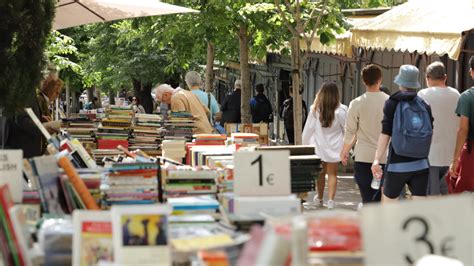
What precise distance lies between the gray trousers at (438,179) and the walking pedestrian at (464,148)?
0.62ft

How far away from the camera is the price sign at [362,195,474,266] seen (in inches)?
139

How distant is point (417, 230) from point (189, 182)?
113 inches

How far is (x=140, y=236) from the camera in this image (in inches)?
160

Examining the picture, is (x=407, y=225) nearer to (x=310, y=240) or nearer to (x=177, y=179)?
(x=310, y=240)

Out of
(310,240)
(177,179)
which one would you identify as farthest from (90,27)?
(310,240)

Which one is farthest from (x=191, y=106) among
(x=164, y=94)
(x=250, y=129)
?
(x=250, y=129)

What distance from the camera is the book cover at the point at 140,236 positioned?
4039mm

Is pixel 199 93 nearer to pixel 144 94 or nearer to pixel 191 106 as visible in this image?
pixel 191 106

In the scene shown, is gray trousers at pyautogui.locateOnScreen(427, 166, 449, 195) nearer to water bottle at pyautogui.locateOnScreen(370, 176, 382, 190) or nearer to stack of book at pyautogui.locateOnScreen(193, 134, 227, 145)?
water bottle at pyautogui.locateOnScreen(370, 176, 382, 190)

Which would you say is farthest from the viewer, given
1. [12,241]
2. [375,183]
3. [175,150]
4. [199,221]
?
[175,150]

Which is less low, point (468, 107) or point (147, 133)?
point (468, 107)

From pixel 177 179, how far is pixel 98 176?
639mm

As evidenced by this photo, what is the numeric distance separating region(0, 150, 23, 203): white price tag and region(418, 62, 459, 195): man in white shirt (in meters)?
5.29

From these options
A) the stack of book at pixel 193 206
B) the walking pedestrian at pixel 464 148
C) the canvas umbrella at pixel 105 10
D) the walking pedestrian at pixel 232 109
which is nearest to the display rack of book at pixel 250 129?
the walking pedestrian at pixel 232 109
